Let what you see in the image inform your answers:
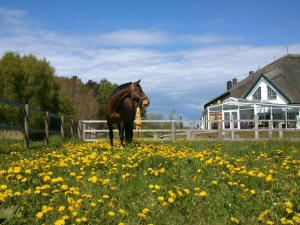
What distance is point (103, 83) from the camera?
69.0m

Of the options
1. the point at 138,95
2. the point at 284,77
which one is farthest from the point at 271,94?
the point at 138,95

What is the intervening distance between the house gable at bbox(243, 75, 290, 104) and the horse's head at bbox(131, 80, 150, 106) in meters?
44.0

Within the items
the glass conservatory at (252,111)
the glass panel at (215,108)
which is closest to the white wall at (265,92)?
the glass conservatory at (252,111)

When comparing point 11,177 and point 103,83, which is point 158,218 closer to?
point 11,177

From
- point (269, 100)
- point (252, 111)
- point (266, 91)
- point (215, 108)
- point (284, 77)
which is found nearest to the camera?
point (252, 111)

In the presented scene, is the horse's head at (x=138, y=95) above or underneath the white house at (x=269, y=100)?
underneath

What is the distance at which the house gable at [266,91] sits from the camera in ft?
178

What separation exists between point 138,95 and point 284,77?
4763 cm

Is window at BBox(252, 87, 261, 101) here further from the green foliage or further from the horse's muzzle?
the horse's muzzle

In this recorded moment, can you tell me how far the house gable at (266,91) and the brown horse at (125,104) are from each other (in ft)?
143

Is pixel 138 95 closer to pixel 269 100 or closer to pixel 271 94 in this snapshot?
pixel 269 100

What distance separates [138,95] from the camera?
1262 centimetres

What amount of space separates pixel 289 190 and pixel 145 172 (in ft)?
7.13

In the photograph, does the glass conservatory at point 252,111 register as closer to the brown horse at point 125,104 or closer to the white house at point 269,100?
the white house at point 269,100
